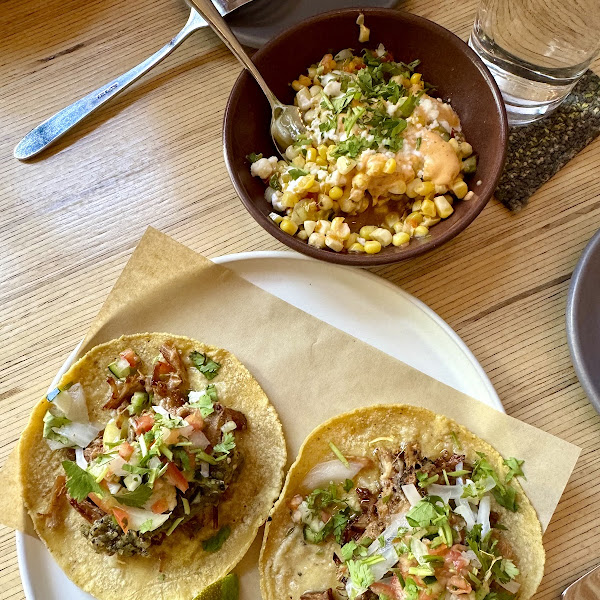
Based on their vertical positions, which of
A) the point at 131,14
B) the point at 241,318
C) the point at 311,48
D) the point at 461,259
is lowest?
the point at 461,259

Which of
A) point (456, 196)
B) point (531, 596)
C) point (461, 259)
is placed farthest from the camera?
point (461, 259)

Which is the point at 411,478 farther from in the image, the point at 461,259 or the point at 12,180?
the point at 12,180

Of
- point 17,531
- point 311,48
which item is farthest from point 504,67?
point 17,531

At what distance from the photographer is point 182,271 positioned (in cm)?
266

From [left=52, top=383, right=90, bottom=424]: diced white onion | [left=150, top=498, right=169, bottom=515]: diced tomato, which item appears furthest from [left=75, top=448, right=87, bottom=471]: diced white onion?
[left=150, top=498, right=169, bottom=515]: diced tomato

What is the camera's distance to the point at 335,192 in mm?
2461

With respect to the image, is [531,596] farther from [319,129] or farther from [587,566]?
[319,129]

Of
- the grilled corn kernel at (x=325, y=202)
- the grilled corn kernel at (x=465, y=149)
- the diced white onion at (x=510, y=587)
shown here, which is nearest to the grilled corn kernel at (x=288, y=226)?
the grilled corn kernel at (x=325, y=202)

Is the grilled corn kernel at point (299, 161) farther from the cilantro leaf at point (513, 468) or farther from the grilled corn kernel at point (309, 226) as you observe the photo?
the cilantro leaf at point (513, 468)

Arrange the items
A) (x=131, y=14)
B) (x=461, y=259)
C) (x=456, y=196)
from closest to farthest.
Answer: (x=456, y=196) → (x=461, y=259) → (x=131, y=14)

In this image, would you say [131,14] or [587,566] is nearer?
[587,566]

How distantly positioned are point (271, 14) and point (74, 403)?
5.76 ft

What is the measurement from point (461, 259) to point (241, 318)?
2.92 ft

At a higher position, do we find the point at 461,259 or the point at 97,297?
the point at 97,297
